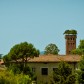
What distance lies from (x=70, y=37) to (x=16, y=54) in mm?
70454

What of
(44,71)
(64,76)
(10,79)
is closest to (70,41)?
(44,71)

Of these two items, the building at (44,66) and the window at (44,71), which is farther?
the window at (44,71)

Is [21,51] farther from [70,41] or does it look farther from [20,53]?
[70,41]

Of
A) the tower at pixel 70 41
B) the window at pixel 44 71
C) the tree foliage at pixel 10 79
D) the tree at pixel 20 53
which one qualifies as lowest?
the tree foliage at pixel 10 79

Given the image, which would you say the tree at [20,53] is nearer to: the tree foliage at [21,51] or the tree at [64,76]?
the tree foliage at [21,51]

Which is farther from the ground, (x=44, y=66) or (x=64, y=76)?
(x=44, y=66)

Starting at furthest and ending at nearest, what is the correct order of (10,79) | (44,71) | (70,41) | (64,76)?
(70,41) → (44,71) → (64,76) → (10,79)

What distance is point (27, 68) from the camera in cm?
4562

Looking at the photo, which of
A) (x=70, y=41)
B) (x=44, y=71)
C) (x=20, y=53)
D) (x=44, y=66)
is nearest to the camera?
(x=20, y=53)

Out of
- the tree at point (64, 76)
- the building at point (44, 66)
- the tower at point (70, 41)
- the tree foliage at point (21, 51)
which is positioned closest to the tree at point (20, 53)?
the tree foliage at point (21, 51)

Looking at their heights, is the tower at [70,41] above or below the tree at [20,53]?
above

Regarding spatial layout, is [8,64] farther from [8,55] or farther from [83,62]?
[83,62]

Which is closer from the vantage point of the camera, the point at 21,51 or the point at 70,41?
the point at 21,51

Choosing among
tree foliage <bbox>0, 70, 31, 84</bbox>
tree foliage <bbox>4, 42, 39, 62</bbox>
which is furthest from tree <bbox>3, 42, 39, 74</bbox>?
tree foliage <bbox>0, 70, 31, 84</bbox>
